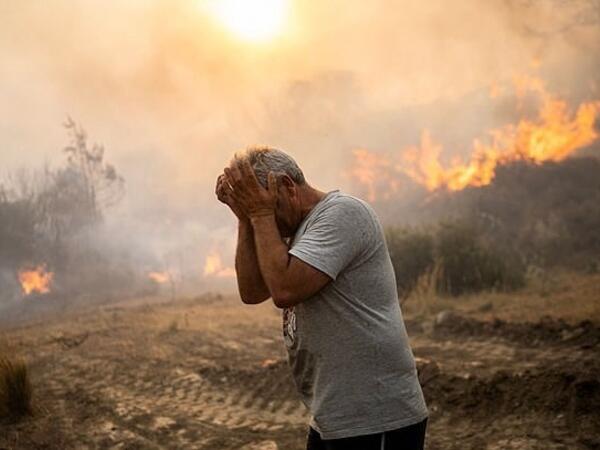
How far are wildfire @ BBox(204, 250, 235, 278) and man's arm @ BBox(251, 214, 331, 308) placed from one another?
25009mm

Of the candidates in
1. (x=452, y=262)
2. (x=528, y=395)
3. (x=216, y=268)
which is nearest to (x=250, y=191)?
(x=528, y=395)

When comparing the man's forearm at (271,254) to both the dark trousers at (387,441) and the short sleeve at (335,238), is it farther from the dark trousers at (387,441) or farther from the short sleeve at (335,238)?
the dark trousers at (387,441)

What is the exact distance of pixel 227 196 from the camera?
2.22 meters

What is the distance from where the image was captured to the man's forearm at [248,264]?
7.12ft

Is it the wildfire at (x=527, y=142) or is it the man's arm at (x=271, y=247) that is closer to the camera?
the man's arm at (x=271, y=247)

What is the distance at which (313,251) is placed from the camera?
6.22 feet

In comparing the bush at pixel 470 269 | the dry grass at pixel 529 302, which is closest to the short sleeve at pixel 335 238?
the dry grass at pixel 529 302

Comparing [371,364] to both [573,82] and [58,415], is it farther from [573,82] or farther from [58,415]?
[573,82]

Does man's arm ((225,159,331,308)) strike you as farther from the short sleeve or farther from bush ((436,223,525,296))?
bush ((436,223,525,296))

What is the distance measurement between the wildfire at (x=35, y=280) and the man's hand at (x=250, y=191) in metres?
22.8

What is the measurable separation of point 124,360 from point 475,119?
2220cm

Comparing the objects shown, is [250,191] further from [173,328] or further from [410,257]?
[410,257]

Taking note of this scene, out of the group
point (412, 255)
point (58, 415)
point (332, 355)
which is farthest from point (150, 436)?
point (412, 255)

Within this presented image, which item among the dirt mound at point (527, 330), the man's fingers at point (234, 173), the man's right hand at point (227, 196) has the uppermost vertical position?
the man's fingers at point (234, 173)
